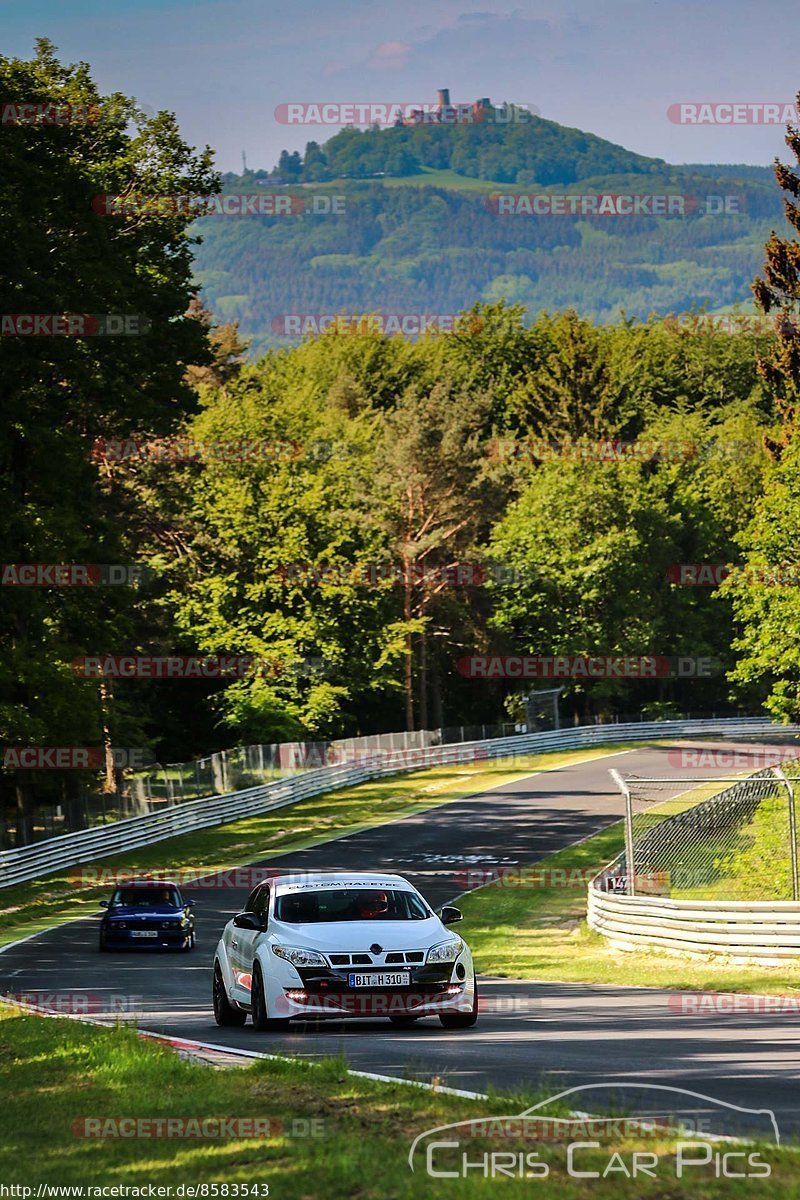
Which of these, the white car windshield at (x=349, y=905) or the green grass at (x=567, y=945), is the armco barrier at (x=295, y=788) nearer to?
the green grass at (x=567, y=945)

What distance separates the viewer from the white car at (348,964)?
47.7ft

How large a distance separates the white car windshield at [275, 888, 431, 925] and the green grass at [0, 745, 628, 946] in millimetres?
16876

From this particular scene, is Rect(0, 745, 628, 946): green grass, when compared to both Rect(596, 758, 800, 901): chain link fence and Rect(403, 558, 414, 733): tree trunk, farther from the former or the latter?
Rect(596, 758, 800, 901): chain link fence

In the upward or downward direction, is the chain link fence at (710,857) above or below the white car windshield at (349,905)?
below

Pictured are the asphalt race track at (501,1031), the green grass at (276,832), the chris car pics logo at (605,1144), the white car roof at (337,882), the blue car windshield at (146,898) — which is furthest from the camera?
the green grass at (276,832)

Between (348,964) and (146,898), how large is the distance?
16306 millimetres

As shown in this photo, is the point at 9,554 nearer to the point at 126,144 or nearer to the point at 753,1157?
the point at 126,144

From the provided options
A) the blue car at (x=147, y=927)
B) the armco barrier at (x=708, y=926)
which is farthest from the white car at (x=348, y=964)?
the blue car at (x=147, y=927)

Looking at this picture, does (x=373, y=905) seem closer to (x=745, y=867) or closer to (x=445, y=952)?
(x=445, y=952)

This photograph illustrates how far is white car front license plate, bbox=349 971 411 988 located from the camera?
1454 cm

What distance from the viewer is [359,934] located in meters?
14.8

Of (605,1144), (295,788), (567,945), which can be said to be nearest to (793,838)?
(567,945)

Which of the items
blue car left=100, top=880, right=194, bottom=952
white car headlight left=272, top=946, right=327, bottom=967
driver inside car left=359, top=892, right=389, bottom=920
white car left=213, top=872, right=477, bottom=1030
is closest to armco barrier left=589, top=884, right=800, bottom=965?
blue car left=100, top=880, right=194, bottom=952

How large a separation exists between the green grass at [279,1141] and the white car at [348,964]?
2298 millimetres
